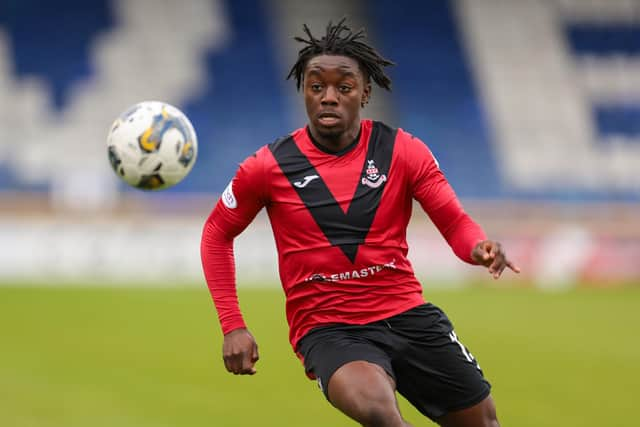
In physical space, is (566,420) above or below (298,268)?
below

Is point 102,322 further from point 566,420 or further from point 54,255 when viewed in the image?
point 566,420

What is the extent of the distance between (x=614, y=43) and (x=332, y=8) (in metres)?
7.22

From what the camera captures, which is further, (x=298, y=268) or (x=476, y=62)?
(x=476, y=62)

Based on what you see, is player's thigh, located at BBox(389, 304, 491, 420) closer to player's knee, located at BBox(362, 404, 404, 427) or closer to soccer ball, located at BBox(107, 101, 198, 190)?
player's knee, located at BBox(362, 404, 404, 427)

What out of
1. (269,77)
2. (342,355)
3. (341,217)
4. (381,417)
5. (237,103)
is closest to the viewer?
(381,417)

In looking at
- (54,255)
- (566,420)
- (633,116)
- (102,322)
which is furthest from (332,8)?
(566,420)

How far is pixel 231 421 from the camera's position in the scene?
8.67 m

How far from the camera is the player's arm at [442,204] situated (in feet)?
16.9

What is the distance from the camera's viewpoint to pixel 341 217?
5.32 m

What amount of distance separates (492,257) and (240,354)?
1.30m

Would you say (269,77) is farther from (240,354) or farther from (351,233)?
(240,354)

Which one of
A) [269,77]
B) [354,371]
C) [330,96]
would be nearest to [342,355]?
[354,371]

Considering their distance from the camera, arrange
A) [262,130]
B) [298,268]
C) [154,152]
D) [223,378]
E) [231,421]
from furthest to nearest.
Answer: [262,130] → [223,378] → [231,421] → [154,152] → [298,268]

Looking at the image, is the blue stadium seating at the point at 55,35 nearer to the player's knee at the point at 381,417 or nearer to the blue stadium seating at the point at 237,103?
the blue stadium seating at the point at 237,103
